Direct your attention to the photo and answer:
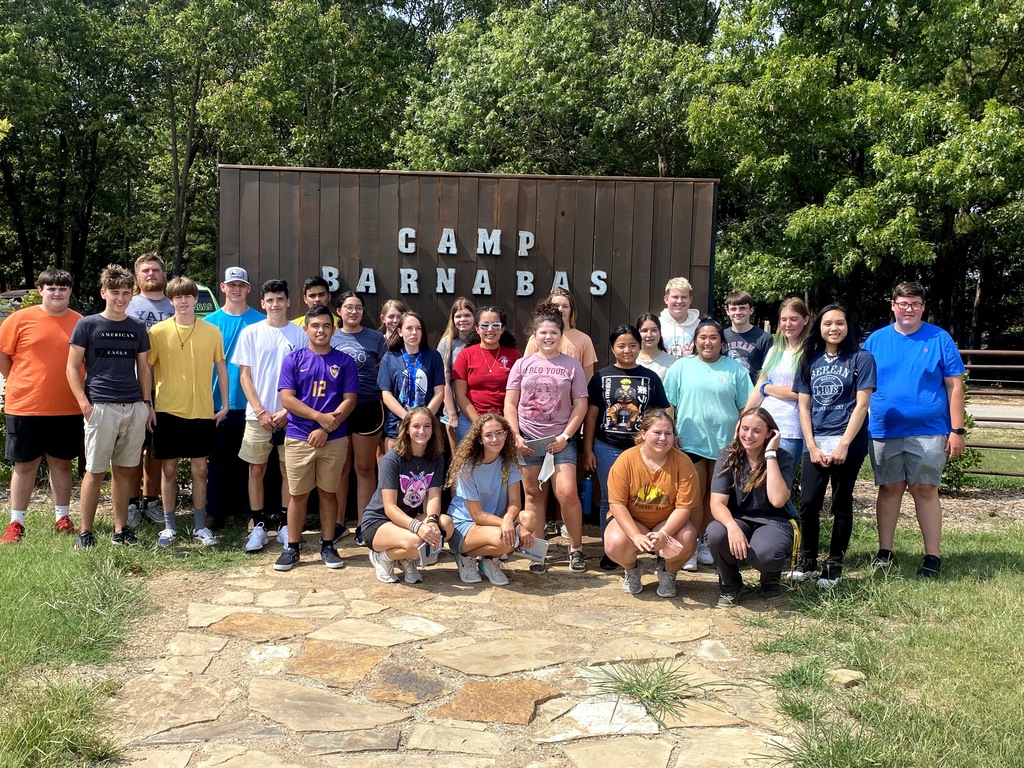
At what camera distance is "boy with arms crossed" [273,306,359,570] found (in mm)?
4992

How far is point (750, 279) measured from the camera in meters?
15.8

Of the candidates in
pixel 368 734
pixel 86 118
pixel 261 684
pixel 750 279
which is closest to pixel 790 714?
pixel 368 734

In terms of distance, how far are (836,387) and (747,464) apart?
0.67 metres

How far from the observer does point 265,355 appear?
17.6ft

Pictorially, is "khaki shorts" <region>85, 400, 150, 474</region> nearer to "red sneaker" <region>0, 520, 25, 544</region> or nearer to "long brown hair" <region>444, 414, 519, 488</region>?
"red sneaker" <region>0, 520, 25, 544</region>

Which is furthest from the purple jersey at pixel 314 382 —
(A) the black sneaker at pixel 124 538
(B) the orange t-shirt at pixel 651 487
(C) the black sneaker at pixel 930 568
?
(C) the black sneaker at pixel 930 568

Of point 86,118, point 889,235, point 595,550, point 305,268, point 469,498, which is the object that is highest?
point 86,118

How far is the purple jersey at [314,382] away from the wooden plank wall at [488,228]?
1.60 meters

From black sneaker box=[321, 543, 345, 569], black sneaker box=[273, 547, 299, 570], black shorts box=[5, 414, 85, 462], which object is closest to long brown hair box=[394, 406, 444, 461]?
black sneaker box=[321, 543, 345, 569]

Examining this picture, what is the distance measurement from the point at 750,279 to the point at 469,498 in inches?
480

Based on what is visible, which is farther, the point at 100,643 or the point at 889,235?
the point at 889,235

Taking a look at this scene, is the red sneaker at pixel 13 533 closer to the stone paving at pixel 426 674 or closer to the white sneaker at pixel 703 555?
the stone paving at pixel 426 674

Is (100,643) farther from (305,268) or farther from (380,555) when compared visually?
(305,268)

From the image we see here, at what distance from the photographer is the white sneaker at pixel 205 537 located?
531 centimetres
